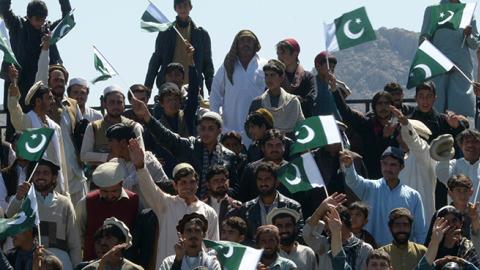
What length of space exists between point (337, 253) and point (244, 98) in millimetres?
5275

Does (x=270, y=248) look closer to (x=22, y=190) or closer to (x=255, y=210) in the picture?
(x=255, y=210)

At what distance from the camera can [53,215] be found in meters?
21.9

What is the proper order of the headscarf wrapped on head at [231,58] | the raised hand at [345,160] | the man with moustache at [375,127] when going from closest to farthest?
1. the raised hand at [345,160]
2. the man with moustache at [375,127]
3. the headscarf wrapped on head at [231,58]

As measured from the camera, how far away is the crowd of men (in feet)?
70.7

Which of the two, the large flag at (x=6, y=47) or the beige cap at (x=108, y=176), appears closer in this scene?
the beige cap at (x=108, y=176)

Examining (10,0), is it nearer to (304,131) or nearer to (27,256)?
(304,131)

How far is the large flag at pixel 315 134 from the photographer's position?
23281 mm

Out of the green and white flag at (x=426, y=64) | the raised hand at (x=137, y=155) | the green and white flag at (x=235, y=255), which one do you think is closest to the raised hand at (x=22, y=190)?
the raised hand at (x=137, y=155)

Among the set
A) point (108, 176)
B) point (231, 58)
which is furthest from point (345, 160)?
point (231, 58)

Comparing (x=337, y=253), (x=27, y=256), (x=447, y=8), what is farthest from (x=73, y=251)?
(x=447, y=8)

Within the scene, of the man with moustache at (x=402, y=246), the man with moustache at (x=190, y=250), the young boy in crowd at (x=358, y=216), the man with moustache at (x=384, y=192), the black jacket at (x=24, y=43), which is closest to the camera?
the man with moustache at (x=190, y=250)

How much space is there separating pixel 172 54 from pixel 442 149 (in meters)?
5.09

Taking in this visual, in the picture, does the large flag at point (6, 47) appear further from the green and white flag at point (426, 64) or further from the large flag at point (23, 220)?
the green and white flag at point (426, 64)

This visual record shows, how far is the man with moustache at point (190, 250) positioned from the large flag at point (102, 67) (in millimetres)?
6427
